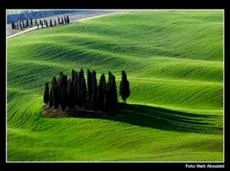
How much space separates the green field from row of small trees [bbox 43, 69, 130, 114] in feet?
0.87

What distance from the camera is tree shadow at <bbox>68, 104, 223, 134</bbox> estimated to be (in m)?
22.7

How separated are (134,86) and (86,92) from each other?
1.62m

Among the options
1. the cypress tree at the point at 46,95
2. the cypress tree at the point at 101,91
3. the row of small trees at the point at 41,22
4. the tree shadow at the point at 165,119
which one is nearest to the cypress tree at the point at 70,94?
the tree shadow at the point at 165,119

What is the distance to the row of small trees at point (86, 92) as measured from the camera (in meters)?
22.9

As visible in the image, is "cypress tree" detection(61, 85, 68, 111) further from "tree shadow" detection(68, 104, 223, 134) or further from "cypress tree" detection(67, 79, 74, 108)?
"tree shadow" detection(68, 104, 223, 134)

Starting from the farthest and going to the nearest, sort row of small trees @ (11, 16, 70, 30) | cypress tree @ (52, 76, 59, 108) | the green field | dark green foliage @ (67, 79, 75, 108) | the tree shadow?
row of small trees @ (11, 16, 70, 30) → dark green foliage @ (67, 79, 75, 108) → cypress tree @ (52, 76, 59, 108) → the tree shadow → the green field

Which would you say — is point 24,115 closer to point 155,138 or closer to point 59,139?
point 59,139

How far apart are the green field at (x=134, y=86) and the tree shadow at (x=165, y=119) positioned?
3 centimetres

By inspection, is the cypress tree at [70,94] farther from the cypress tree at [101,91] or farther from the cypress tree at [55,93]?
the cypress tree at [101,91]

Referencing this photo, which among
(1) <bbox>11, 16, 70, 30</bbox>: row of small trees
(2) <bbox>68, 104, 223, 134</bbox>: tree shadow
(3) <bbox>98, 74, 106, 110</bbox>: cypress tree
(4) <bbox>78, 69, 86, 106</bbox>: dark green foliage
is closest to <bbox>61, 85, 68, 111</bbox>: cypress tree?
(4) <bbox>78, 69, 86, 106</bbox>: dark green foliage

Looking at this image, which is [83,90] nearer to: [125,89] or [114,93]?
[114,93]

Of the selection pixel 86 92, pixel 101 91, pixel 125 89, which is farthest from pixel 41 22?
pixel 125 89

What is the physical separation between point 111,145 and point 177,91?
298cm

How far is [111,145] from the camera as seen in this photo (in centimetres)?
2239
